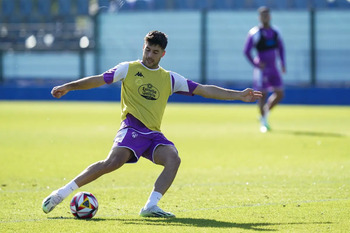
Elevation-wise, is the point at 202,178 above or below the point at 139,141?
below

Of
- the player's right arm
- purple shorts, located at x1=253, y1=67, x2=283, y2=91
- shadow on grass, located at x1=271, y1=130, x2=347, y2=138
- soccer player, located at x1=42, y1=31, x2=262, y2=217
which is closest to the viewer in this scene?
the player's right arm

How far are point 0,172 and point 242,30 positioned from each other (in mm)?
22314

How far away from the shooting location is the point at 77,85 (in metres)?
7.43

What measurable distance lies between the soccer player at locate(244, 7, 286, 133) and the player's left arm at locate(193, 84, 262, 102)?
32.0 ft

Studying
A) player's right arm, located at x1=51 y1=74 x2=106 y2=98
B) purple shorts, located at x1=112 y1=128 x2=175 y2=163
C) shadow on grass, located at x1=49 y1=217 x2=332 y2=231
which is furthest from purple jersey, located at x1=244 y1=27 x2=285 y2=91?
shadow on grass, located at x1=49 y1=217 x2=332 y2=231

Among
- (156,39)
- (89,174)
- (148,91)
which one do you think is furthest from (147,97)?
(89,174)

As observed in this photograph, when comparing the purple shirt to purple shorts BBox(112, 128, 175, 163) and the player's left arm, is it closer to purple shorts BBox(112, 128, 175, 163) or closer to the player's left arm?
the player's left arm

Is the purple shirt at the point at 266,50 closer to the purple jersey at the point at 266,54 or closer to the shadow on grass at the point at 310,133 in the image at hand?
the purple jersey at the point at 266,54

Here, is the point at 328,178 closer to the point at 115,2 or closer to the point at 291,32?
the point at 291,32

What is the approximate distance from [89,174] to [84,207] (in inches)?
15.9

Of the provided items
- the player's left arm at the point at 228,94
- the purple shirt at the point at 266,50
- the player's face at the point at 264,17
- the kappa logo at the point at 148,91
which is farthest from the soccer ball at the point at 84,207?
the purple shirt at the point at 266,50

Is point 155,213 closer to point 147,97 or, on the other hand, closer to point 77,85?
point 147,97

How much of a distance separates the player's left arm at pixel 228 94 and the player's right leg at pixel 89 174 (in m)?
1.01

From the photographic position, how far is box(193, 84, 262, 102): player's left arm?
7684 millimetres
